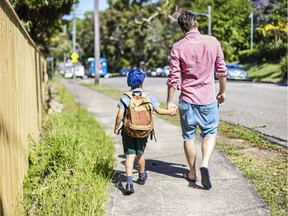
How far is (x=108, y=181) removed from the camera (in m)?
5.11

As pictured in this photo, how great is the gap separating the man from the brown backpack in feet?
0.91

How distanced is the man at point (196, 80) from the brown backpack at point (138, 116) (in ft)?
0.91

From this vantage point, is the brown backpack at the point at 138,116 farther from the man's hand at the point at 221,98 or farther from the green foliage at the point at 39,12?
the green foliage at the point at 39,12

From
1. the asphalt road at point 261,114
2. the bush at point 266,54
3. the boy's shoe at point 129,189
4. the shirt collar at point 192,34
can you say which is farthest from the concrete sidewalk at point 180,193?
the bush at point 266,54

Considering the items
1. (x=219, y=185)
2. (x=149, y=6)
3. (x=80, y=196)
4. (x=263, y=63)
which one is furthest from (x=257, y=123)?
(x=149, y=6)

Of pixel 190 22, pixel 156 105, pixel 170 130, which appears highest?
pixel 190 22

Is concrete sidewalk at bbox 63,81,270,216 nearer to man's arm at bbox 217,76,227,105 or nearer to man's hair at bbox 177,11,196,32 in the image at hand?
man's arm at bbox 217,76,227,105

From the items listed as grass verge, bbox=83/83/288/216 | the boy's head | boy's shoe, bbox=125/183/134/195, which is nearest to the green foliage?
grass verge, bbox=83/83/288/216

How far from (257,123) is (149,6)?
182 feet

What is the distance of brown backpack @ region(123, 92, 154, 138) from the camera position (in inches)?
185

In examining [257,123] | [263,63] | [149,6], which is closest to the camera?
[257,123]

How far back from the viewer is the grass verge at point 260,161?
15.6 feet

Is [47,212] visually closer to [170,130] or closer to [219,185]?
[219,185]

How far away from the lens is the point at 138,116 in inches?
185
